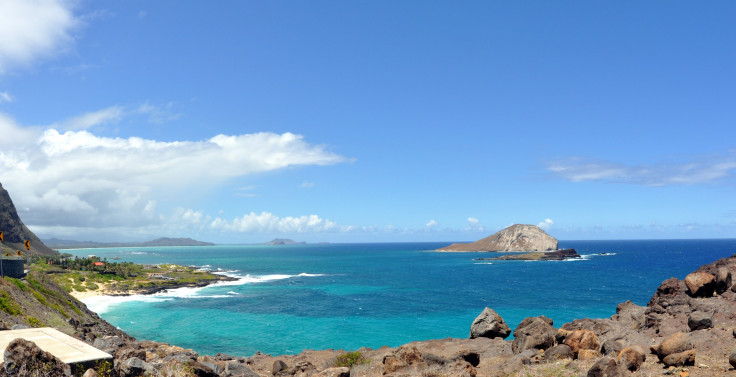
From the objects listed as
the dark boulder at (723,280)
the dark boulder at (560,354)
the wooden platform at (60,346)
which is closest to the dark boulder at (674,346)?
the dark boulder at (560,354)

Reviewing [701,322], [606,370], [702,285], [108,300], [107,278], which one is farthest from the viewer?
[107,278]

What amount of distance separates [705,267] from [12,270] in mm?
64951

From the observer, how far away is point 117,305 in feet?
236

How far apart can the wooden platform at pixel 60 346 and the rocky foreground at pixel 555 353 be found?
0.68 meters

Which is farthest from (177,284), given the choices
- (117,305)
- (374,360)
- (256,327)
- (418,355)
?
(418,355)

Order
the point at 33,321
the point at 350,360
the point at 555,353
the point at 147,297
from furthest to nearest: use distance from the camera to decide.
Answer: the point at 147,297 < the point at 33,321 < the point at 350,360 < the point at 555,353

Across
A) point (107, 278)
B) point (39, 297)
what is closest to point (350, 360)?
point (39, 297)

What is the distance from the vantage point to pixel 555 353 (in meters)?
22.3

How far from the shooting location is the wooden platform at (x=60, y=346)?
1480cm

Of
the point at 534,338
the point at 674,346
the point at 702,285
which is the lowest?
the point at 534,338

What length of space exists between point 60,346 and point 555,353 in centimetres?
2285

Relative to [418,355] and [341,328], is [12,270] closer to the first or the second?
[341,328]

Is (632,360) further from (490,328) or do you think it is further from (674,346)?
(490,328)

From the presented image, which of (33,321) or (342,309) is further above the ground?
(33,321)
